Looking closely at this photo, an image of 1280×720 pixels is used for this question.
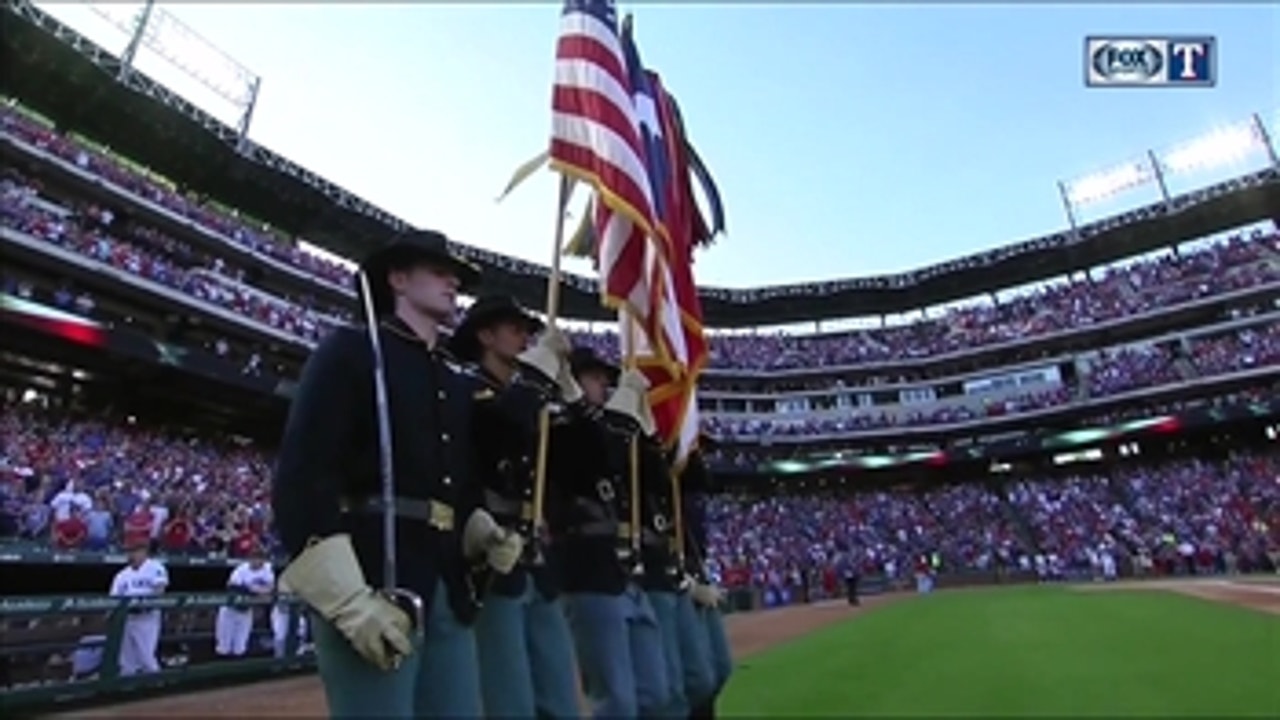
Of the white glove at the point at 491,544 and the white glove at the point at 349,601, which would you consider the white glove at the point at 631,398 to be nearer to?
the white glove at the point at 491,544

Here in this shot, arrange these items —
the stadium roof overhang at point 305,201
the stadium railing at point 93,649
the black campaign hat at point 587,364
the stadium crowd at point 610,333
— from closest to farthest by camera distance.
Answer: the black campaign hat at point 587,364
the stadium railing at point 93,649
the stadium crowd at point 610,333
the stadium roof overhang at point 305,201

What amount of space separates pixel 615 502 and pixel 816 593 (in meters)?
30.1

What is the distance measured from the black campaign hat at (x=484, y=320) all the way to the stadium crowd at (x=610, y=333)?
23.2 meters

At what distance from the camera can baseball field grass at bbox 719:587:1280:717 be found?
5.85 metres

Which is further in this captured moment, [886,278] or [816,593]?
[886,278]

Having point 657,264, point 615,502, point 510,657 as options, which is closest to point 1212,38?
point 657,264

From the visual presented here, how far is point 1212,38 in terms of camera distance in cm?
2020

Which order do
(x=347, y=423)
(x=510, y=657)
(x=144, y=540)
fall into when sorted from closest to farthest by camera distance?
(x=347, y=423)
(x=510, y=657)
(x=144, y=540)

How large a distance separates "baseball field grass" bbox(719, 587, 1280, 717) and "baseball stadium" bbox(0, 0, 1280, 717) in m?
0.08

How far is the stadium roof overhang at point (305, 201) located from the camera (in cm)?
2745

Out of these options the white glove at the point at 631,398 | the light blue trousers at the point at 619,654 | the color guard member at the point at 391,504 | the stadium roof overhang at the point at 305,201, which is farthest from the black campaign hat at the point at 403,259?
the stadium roof overhang at the point at 305,201

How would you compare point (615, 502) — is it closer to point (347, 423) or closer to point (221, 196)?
point (347, 423)

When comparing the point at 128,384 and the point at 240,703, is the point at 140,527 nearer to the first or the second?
the point at 240,703

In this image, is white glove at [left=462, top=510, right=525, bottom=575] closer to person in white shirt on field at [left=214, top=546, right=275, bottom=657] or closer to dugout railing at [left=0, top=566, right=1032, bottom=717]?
dugout railing at [left=0, top=566, right=1032, bottom=717]
